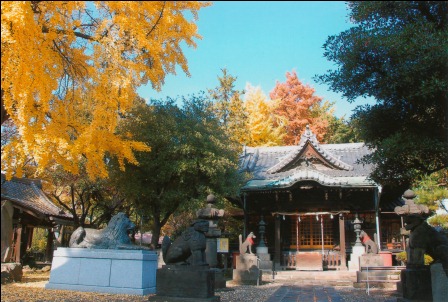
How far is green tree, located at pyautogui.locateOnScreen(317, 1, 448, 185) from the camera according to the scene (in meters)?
6.90

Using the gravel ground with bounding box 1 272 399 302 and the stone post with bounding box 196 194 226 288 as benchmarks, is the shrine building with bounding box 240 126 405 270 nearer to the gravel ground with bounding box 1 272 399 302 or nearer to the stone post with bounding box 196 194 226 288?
the stone post with bounding box 196 194 226 288

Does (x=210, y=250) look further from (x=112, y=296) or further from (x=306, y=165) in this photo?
(x=306, y=165)

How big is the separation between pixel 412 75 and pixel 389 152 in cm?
157

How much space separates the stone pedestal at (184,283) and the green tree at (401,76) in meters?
4.36

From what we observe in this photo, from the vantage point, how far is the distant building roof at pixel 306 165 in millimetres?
18703

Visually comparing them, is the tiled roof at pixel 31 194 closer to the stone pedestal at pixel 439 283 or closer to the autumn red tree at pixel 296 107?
the stone pedestal at pixel 439 283

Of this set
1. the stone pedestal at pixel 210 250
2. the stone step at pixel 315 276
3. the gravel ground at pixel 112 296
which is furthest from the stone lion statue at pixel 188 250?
the stone step at pixel 315 276

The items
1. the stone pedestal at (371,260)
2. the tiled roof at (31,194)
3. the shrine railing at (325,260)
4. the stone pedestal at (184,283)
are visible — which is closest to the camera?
the stone pedestal at (184,283)

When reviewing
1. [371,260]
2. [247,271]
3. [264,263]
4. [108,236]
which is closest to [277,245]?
[264,263]

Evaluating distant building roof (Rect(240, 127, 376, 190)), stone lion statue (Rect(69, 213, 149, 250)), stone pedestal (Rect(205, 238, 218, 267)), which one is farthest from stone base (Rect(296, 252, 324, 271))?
stone lion statue (Rect(69, 213, 149, 250))

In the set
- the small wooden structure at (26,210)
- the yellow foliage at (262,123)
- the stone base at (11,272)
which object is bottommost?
the stone base at (11,272)

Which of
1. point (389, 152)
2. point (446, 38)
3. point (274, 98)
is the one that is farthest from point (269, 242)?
point (274, 98)

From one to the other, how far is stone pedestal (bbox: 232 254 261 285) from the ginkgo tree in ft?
25.1

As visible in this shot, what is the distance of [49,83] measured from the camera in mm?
6484
